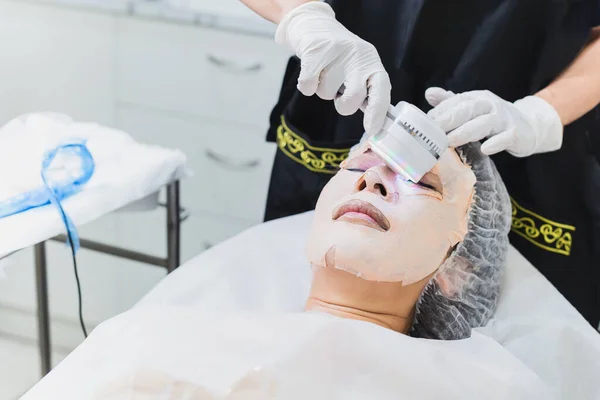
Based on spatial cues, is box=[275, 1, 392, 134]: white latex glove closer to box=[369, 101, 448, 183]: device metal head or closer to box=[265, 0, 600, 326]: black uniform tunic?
box=[369, 101, 448, 183]: device metal head

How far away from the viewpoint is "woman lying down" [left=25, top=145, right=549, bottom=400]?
2.48 ft

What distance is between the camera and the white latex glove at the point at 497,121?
1.02 m

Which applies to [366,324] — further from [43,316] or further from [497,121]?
[43,316]

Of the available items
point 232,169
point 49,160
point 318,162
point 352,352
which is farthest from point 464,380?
point 232,169

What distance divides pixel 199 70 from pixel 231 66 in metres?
0.11

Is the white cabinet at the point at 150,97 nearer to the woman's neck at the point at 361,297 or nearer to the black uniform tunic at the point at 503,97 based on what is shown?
the black uniform tunic at the point at 503,97

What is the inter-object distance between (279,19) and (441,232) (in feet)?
1.58

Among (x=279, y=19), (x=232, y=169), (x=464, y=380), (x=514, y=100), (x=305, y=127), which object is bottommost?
(x=232, y=169)

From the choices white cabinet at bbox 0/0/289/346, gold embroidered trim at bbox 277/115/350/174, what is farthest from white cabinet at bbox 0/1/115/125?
gold embroidered trim at bbox 277/115/350/174

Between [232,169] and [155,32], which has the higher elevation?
[155,32]

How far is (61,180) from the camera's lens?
45.2 inches

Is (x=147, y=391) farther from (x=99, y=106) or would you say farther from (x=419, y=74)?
(x=99, y=106)

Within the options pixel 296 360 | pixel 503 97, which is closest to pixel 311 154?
pixel 503 97

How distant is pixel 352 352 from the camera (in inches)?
31.6
